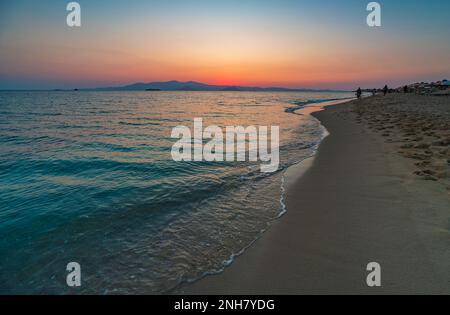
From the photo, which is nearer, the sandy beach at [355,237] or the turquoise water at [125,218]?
the sandy beach at [355,237]

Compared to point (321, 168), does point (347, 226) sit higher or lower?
lower

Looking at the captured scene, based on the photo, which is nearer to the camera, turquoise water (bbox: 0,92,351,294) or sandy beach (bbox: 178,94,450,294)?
sandy beach (bbox: 178,94,450,294)

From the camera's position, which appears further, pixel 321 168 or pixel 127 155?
Result: pixel 127 155

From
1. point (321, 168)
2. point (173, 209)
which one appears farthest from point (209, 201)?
point (321, 168)

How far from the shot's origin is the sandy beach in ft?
11.6

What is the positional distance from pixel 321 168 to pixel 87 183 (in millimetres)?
8154

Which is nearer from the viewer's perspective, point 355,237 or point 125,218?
point 355,237

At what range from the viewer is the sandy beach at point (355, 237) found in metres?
3.54

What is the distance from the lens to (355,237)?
4.66 meters
